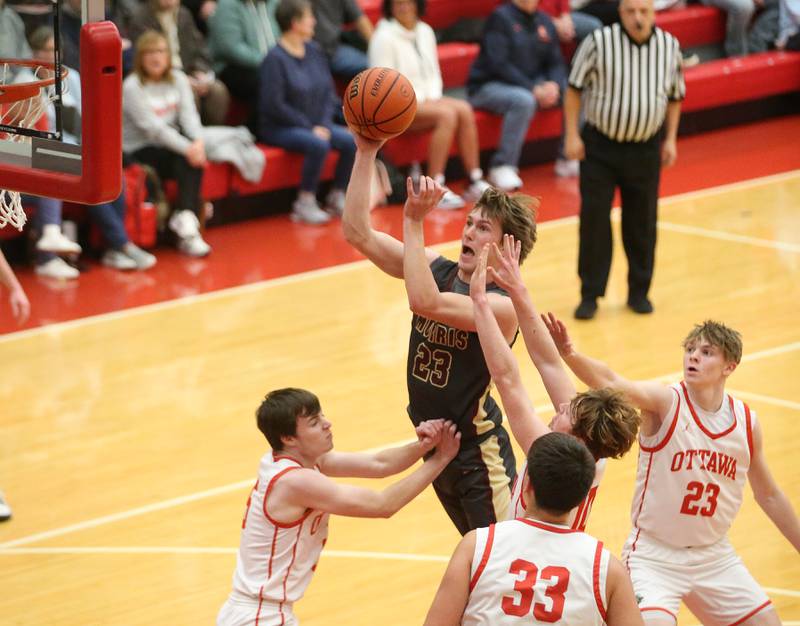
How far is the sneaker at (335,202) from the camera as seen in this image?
42.0ft

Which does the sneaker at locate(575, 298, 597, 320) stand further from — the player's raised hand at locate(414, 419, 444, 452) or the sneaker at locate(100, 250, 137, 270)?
the player's raised hand at locate(414, 419, 444, 452)

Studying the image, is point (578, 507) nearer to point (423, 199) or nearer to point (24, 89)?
point (423, 199)

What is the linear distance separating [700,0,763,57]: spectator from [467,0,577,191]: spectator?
3184mm

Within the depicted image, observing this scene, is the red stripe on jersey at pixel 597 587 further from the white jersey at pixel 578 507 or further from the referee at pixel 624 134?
the referee at pixel 624 134

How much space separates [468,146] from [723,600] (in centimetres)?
855

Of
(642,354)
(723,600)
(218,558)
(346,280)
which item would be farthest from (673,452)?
(346,280)

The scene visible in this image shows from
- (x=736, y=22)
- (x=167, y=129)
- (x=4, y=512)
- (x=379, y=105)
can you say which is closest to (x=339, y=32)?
(x=167, y=129)

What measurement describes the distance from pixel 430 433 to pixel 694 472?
1.01m

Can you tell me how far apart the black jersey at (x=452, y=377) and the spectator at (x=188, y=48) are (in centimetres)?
755

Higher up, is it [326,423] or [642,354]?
[326,423]

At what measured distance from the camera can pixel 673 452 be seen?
17.0ft

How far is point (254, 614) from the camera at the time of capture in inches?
184

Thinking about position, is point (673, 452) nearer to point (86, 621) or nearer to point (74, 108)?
point (86, 621)

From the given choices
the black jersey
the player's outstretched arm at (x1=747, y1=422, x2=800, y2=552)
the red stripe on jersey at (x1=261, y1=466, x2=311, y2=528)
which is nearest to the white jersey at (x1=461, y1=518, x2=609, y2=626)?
the red stripe on jersey at (x1=261, y1=466, x2=311, y2=528)
